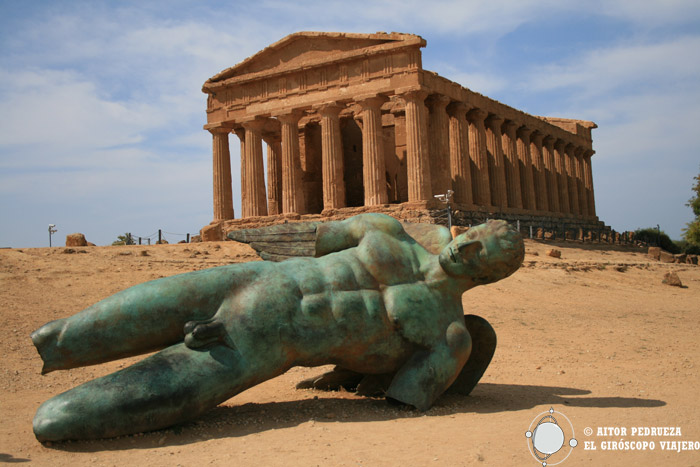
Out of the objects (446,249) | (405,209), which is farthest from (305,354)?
(405,209)

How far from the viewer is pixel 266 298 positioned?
4773 millimetres

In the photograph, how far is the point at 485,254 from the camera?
17.0 feet

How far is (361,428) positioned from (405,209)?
20481 mm

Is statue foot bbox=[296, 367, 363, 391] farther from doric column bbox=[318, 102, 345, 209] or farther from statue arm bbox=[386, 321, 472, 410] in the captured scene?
doric column bbox=[318, 102, 345, 209]

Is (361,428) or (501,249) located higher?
(501,249)

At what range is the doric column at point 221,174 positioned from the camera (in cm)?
3061

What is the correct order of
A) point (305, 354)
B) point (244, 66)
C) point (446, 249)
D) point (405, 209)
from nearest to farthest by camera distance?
point (305, 354) → point (446, 249) → point (405, 209) → point (244, 66)

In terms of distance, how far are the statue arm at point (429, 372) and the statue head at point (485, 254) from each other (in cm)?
50

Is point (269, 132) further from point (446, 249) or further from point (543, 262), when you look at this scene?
point (446, 249)

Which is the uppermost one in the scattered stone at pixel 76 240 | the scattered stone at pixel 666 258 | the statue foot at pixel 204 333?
the scattered stone at pixel 76 240

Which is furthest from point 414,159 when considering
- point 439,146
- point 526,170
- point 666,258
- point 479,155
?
point 526,170

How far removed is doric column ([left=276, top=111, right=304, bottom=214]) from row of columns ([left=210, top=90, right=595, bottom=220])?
4 centimetres

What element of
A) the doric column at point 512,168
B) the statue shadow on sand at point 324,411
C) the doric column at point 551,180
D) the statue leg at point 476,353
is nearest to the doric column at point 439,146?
the doric column at point 512,168

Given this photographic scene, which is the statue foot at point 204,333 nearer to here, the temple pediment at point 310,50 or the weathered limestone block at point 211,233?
the temple pediment at point 310,50
